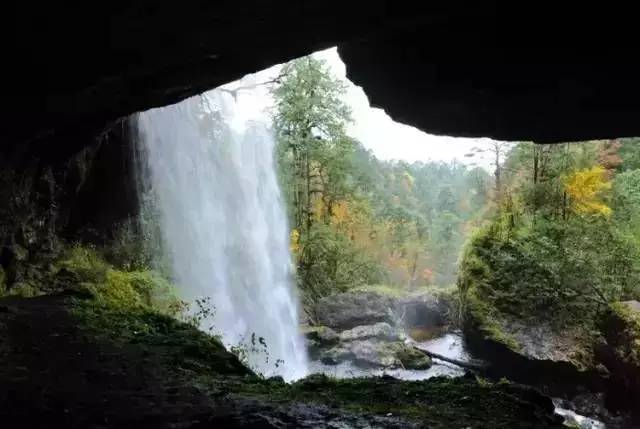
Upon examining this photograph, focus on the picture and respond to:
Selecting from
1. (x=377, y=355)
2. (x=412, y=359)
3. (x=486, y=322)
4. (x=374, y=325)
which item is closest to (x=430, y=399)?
(x=486, y=322)

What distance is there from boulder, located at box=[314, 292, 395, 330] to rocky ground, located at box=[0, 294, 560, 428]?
1278cm

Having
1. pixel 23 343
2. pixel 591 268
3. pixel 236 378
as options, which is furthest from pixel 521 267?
pixel 23 343

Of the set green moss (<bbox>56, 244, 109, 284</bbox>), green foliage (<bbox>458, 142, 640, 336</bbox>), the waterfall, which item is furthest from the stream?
green moss (<bbox>56, 244, 109, 284</bbox>)

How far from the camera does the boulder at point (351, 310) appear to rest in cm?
1912

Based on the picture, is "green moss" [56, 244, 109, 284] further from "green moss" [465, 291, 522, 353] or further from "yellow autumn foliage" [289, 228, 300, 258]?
"yellow autumn foliage" [289, 228, 300, 258]

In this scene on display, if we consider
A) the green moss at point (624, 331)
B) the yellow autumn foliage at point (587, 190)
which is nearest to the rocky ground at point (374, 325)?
the green moss at point (624, 331)

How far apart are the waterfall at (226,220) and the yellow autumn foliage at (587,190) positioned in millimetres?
9383

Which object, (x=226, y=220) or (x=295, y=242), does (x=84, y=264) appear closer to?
(x=226, y=220)

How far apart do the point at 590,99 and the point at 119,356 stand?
5.59m

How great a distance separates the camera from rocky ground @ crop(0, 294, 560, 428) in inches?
151

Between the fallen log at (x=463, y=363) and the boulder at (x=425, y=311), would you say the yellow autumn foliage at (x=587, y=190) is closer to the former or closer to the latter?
the fallen log at (x=463, y=363)

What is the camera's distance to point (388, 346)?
622 inches

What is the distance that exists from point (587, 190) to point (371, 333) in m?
7.69

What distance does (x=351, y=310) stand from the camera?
1936cm
